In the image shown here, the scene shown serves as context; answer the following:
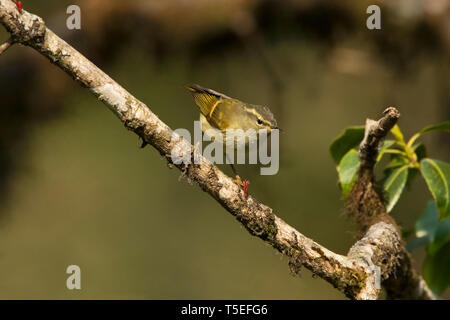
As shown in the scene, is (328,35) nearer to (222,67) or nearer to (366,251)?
(222,67)

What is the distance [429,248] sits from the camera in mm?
2215

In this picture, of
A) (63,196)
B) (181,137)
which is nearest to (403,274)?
(181,137)

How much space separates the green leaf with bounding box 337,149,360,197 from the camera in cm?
190

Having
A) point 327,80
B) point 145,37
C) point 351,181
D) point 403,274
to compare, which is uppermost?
point 327,80

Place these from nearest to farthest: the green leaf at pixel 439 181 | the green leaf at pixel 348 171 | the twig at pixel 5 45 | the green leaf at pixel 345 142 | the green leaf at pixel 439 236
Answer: the twig at pixel 5 45 → the green leaf at pixel 439 181 → the green leaf at pixel 348 171 → the green leaf at pixel 345 142 → the green leaf at pixel 439 236

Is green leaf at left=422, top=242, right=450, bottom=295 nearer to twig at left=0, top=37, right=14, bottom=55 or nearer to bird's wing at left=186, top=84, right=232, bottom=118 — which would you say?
bird's wing at left=186, top=84, right=232, bottom=118

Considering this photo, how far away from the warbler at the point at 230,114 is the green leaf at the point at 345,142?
1.14 feet

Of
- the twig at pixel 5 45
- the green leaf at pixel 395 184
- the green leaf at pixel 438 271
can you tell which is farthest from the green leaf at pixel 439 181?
the twig at pixel 5 45

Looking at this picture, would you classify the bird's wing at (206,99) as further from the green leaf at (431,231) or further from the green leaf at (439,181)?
the green leaf at (431,231)

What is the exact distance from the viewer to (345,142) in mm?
2066

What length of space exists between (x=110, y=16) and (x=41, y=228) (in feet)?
10.3

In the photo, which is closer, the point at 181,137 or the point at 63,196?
the point at 181,137

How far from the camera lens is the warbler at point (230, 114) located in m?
1.83

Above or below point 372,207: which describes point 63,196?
above
